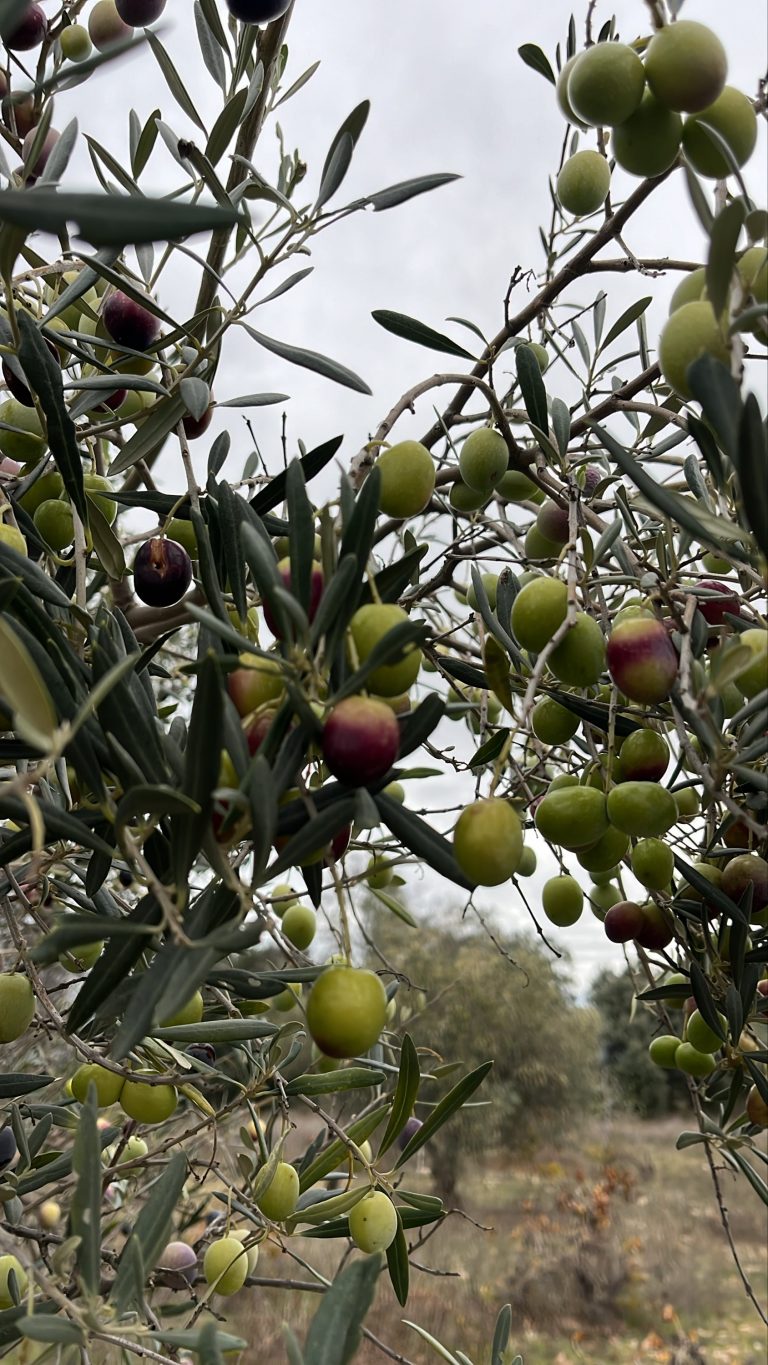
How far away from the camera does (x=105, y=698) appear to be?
607 mm

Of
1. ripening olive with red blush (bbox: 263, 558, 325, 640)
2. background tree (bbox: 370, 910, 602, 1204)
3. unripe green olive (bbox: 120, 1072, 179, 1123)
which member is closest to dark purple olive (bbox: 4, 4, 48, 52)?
ripening olive with red blush (bbox: 263, 558, 325, 640)

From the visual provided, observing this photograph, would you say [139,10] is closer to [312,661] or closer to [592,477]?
[592,477]

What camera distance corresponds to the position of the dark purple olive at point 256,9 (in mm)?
1049

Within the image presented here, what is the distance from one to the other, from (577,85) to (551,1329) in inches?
429

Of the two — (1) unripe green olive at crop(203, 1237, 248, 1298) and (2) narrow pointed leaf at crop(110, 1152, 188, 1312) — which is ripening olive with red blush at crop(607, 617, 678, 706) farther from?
(1) unripe green olive at crop(203, 1237, 248, 1298)

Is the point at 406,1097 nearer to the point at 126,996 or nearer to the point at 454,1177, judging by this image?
the point at 126,996

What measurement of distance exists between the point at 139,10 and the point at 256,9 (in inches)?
16.4

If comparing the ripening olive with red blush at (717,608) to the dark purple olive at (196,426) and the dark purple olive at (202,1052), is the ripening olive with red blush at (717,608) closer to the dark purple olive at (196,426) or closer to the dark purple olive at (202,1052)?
the dark purple olive at (196,426)

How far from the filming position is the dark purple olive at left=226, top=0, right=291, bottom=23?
1.05 metres

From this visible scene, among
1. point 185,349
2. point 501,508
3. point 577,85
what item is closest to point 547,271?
point 501,508

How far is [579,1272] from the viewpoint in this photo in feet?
32.4

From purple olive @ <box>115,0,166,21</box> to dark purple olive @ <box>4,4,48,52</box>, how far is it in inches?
9.3

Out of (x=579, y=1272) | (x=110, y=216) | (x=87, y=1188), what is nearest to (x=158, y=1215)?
(x=87, y=1188)

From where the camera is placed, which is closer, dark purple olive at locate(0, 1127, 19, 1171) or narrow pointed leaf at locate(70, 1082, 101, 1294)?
narrow pointed leaf at locate(70, 1082, 101, 1294)
